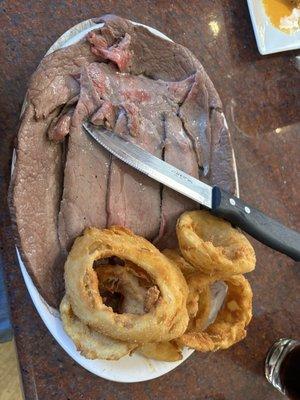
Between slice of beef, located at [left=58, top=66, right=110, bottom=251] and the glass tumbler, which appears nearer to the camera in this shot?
slice of beef, located at [left=58, top=66, right=110, bottom=251]

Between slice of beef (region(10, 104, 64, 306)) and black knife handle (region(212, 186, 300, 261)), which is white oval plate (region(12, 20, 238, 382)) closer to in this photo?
slice of beef (region(10, 104, 64, 306))

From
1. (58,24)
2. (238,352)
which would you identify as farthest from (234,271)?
(58,24)

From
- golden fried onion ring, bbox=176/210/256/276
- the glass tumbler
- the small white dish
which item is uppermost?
the small white dish

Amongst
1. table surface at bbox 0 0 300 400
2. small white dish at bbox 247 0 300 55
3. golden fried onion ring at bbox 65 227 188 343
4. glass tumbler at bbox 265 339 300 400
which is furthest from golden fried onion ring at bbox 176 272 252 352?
small white dish at bbox 247 0 300 55

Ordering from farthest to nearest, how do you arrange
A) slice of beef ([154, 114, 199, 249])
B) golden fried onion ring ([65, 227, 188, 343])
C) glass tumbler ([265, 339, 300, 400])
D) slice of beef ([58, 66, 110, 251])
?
glass tumbler ([265, 339, 300, 400]) < slice of beef ([154, 114, 199, 249]) < slice of beef ([58, 66, 110, 251]) < golden fried onion ring ([65, 227, 188, 343])

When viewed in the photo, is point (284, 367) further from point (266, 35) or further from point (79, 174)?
point (266, 35)

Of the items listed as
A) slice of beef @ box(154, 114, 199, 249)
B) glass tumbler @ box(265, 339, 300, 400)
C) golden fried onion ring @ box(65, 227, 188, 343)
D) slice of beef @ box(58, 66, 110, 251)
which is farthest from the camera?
glass tumbler @ box(265, 339, 300, 400)

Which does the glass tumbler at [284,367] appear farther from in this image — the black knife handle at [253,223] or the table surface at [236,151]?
the black knife handle at [253,223]

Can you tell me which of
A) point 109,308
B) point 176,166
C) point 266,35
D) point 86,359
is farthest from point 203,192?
point 266,35

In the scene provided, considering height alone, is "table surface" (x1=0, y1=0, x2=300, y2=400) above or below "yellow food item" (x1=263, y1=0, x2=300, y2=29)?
below
